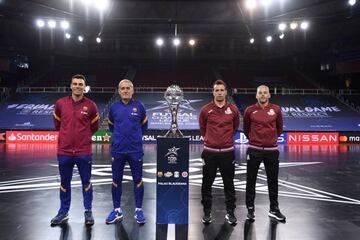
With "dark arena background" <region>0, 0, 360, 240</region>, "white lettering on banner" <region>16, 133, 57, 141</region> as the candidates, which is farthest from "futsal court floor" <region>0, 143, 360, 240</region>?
"white lettering on banner" <region>16, 133, 57, 141</region>

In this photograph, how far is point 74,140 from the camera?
15.1 feet

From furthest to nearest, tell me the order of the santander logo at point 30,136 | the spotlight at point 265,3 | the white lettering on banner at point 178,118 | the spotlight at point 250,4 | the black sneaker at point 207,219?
the white lettering on banner at point 178,118, the spotlight at point 250,4, the spotlight at point 265,3, the santander logo at point 30,136, the black sneaker at point 207,219

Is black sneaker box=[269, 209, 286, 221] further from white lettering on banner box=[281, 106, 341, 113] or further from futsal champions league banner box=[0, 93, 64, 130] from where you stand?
white lettering on banner box=[281, 106, 341, 113]

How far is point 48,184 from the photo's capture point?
7.33 meters

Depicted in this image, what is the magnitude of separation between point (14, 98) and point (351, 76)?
2650cm

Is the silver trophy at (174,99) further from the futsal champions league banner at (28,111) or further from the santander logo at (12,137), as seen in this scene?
the futsal champions league banner at (28,111)

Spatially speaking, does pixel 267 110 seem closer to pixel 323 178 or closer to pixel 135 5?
pixel 323 178

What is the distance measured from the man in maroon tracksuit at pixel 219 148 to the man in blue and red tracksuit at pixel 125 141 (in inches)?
37.6

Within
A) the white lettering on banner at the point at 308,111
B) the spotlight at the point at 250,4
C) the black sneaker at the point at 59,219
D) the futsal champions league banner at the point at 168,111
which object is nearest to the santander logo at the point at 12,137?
the futsal champions league banner at the point at 168,111

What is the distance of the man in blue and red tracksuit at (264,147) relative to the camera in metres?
4.91

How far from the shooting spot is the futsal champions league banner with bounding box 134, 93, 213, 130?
20703mm

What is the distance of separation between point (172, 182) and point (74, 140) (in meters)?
1.49

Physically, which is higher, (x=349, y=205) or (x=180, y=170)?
(x=180, y=170)

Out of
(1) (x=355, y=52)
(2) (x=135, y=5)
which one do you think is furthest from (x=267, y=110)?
(1) (x=355, y=52)
